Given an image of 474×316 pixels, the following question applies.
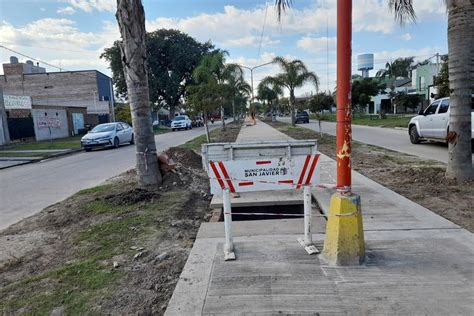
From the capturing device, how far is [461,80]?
666 centimetres

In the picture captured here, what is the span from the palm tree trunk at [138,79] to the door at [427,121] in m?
11.2

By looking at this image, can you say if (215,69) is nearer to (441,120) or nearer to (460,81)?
(441,120)

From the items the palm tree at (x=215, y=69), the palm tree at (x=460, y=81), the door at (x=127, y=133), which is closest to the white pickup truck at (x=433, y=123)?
the palm tree at (x=460, y=81)

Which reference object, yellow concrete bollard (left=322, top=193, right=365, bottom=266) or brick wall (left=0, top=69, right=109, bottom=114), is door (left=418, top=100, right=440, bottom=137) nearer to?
yellow concrete bollard (left=322, top=193, right=365, bottom=266)

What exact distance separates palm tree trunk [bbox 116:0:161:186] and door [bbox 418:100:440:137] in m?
11.2

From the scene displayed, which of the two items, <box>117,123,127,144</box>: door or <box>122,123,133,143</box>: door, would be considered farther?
<box>122,123,133,143</box>: door

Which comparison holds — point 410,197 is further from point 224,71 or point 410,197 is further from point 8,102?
point 8,102

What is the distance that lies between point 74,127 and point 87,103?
17434 mm

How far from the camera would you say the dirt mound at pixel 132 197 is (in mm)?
6402

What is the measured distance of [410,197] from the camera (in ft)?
20.4

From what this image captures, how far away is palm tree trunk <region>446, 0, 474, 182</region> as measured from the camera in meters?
6.52

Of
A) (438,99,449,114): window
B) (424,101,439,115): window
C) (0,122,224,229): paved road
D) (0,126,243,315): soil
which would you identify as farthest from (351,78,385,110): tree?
(0,126,243,315): soil

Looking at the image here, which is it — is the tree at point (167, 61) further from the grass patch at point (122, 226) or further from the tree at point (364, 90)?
the grass patch at point (122, 226)

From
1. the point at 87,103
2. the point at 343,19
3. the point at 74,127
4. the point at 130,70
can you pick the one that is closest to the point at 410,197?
the point at 343,19
